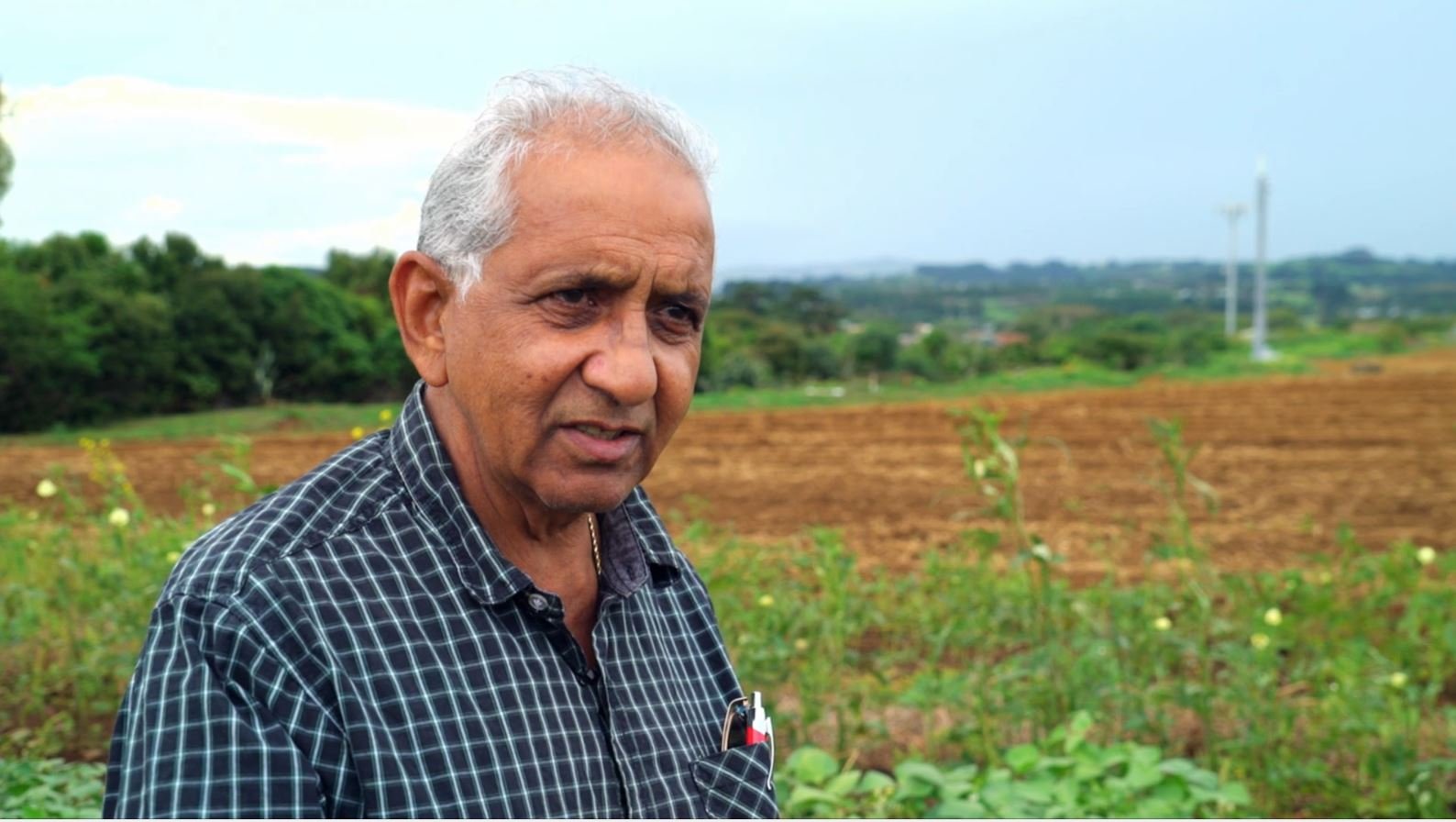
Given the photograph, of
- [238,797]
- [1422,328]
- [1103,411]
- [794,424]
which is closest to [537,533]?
[238,797]

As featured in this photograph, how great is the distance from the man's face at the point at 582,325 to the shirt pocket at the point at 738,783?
0.38m

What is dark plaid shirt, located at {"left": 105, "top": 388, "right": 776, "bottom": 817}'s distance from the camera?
1229 mm

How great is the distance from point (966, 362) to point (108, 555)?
89.9 ft

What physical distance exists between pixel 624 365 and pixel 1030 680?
3.01 meters

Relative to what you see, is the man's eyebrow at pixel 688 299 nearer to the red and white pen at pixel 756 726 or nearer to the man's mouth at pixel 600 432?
the man's mouth at pixel 600 432

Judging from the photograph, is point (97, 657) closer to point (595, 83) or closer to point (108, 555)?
point (108, 555)

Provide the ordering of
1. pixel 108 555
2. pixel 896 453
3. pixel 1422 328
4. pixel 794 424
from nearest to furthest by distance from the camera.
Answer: pixel 108 555 → pixel 896 453 → pixel 794 424 → pixel 1422 328

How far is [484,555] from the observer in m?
1.48

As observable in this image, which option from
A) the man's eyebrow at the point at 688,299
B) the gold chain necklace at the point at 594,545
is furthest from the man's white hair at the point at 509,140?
the gold chain necklace at the point at 594,545

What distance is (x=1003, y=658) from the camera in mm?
5438

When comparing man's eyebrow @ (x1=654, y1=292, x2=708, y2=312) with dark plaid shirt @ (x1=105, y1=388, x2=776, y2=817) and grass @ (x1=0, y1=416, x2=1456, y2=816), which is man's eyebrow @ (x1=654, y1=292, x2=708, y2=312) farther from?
grass @ (x1=0, y1=416, x2=1456, y2=816)

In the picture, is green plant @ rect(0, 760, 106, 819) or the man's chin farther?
green plant @ rect(0, 760, 106, 819)

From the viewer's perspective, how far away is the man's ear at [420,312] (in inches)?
59.7

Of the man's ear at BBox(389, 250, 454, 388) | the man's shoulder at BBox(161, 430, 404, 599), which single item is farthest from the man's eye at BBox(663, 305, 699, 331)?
the man's shoulder at BBox(161, 430, 404, 599)
